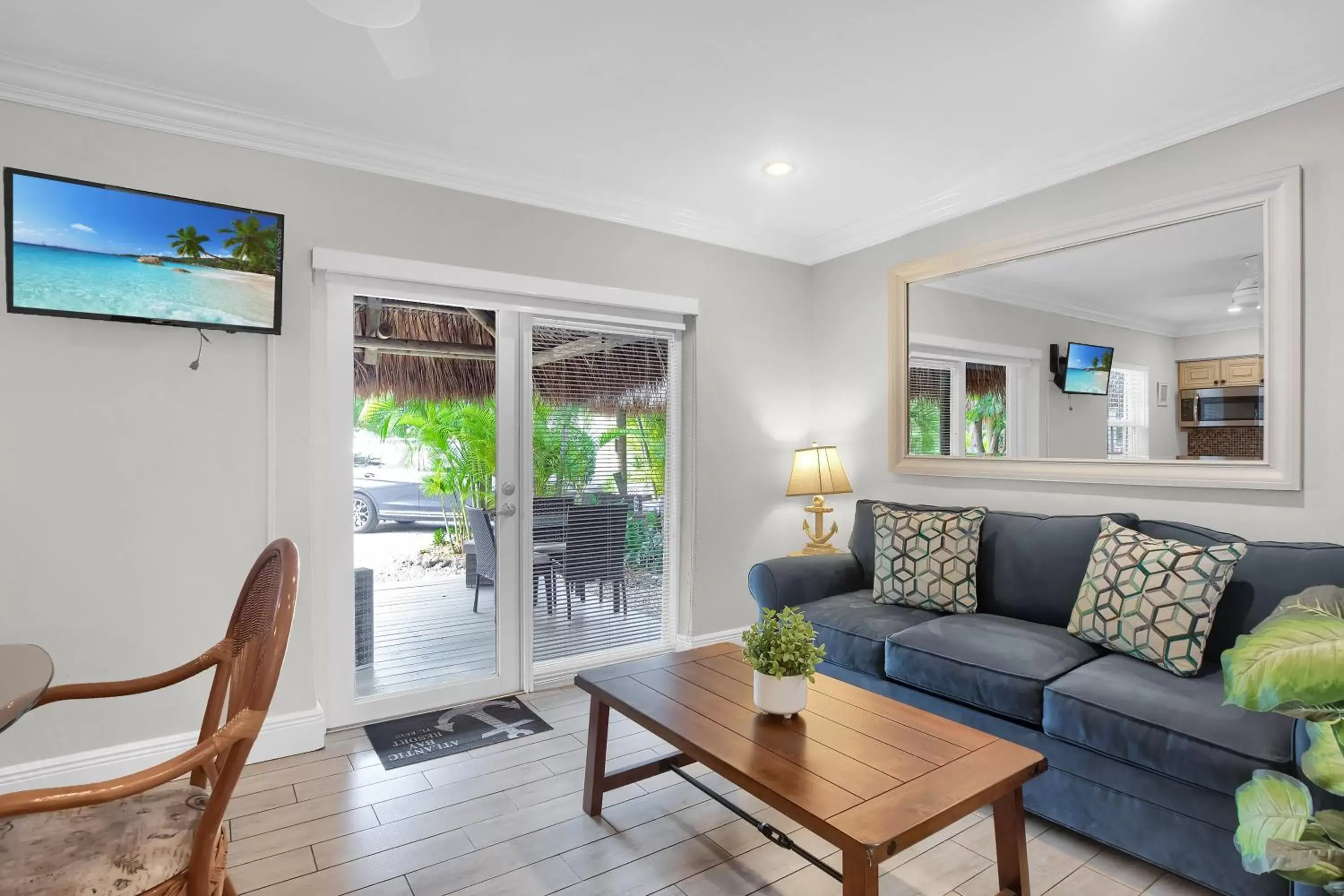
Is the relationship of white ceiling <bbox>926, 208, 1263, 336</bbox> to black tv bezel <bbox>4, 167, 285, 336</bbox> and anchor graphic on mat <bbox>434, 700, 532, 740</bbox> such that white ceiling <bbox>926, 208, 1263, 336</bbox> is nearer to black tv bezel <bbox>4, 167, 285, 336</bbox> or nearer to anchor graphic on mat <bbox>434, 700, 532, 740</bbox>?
anchor graphic on mat <bbox>434, 700, 532, 740</bbox>

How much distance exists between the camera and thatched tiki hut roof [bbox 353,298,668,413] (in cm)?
314

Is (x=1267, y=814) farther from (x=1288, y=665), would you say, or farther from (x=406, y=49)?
(x=406, y=49)

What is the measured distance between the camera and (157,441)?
103 inches

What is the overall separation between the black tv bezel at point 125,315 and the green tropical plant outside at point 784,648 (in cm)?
228

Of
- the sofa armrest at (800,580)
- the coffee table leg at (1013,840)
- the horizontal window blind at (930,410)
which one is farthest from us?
the horizontal window blind at (930,410)

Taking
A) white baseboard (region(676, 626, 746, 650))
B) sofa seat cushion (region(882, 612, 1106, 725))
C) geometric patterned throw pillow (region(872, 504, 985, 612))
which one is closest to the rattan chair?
sofa seat cushion (region(882, 612, 1106, 725))

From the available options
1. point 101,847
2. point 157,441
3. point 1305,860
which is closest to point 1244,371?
point 1305,860

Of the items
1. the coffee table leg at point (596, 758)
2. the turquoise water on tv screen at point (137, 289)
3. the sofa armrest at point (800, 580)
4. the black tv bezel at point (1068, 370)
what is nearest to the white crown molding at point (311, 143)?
the turquoise water on tv screen at point (137, 289)

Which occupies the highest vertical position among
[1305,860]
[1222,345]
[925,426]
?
[1222,345]

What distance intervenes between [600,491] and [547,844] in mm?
1892

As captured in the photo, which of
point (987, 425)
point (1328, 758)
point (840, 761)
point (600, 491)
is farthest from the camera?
point (600, 491)

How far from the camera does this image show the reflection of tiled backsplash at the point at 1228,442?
2.59 m

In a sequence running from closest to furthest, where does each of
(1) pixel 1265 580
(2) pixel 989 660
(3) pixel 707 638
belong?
(1) pixel 1265 580
(2) pixel 989 660
(3) pixel 707 638

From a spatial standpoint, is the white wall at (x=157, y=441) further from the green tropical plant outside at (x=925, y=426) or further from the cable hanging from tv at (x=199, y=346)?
the green tropical plant outside at (x=925, y=426)
